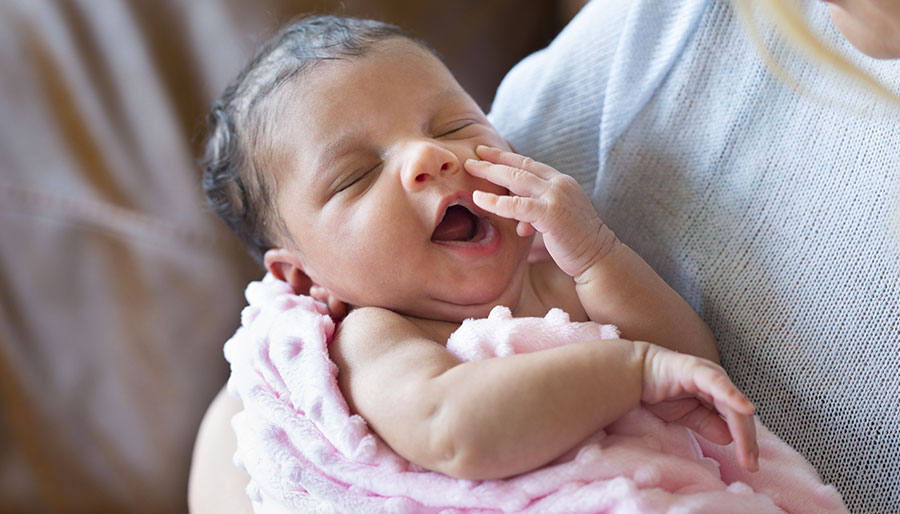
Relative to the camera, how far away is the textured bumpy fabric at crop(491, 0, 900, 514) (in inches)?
28.3

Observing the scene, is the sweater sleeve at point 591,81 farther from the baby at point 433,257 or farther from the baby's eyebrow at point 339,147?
the baby's eyebrow at point 339,147

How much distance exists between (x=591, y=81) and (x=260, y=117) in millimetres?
410

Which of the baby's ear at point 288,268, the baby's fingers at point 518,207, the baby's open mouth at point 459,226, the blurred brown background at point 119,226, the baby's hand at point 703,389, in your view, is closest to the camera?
the baby's hand at point 703,389

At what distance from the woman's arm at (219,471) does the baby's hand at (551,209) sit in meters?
0.47

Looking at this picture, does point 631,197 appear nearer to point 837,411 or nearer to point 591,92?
point 591,92

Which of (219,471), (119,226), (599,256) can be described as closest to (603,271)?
(599,256)

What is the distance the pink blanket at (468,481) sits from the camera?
65 centimetres

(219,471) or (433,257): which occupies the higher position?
(433,257)

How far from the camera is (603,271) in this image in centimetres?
79

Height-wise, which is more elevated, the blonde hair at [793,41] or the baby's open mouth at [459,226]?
the blonde hair at [793,41]

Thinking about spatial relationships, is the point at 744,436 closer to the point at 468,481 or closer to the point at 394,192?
the point at 468,481

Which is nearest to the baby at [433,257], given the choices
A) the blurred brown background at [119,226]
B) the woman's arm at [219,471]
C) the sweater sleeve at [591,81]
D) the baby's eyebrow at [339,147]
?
the baby's eyebrow at [339,147]

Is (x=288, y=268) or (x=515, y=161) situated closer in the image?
(x=515, y=161)

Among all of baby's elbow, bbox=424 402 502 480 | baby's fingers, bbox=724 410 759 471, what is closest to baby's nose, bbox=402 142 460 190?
baby's elbow, bbox=424 402 502 480
